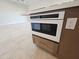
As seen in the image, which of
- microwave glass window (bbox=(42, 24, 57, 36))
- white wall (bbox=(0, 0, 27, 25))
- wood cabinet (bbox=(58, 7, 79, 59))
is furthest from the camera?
white wall (bbox=(0, 0, 27, 25))

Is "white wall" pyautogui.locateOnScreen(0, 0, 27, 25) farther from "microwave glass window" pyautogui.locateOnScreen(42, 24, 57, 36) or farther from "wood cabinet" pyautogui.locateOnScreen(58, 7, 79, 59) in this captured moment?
"wood cabinet" pyautogui.locateOnScreen(58, 7, 79, 59)

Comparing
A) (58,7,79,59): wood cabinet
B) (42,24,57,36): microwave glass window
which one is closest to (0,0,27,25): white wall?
(42,24,57,36): microwave glass window

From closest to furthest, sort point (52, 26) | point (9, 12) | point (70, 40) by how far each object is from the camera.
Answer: point (70, 40)
point (52, 26)
point (9, 12)

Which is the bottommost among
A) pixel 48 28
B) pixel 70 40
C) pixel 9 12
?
pixel 70 40

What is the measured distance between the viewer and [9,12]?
5395 millimetres

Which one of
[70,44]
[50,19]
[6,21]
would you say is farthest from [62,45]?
[6,21]

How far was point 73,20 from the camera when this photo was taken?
77 cm

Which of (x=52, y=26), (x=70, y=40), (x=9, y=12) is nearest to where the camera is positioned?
(x=70, y=40)

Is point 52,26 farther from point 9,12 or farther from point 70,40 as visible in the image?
point 9,12

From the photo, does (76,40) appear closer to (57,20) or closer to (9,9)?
(57,20)

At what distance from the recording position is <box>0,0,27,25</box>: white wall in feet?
16.2

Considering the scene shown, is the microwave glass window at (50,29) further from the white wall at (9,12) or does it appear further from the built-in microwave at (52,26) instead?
the white wall at (9,12)

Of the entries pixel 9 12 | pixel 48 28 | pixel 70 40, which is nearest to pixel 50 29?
pixel 48 28

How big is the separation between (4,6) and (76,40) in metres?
5.51
